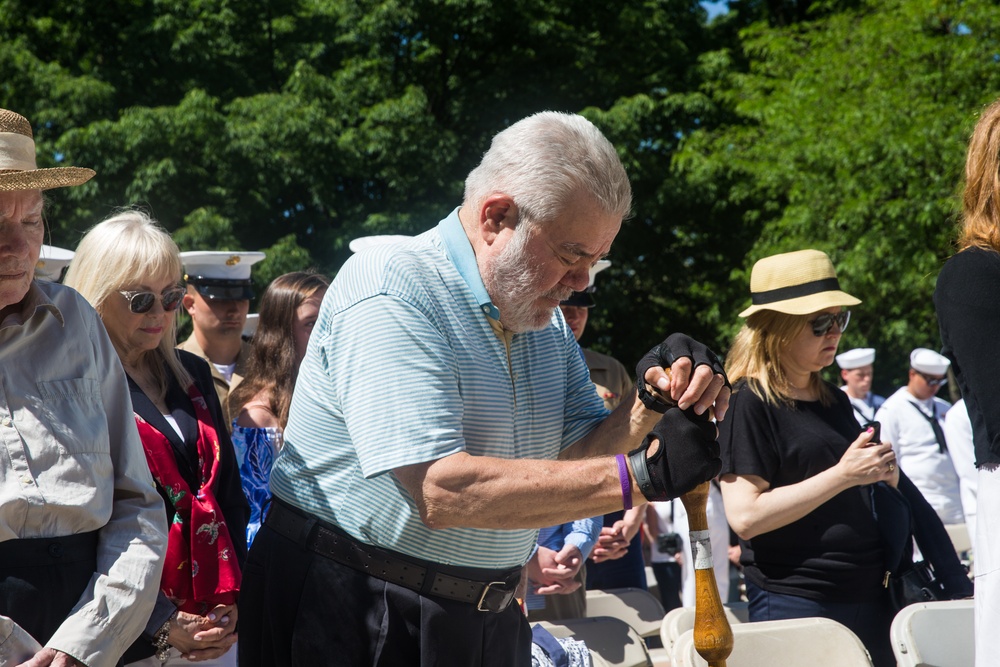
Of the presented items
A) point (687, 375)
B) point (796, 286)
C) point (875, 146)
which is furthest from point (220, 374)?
point (875, 146)

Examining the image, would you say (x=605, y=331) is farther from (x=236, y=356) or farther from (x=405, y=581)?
(x=405, y=581)

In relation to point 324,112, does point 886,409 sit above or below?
below

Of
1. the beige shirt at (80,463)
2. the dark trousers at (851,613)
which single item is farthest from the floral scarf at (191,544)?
the dark trousers at (851,613)

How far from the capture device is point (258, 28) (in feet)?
55.2

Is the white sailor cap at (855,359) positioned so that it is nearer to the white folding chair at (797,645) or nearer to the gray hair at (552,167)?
the white folding chair at (797,645)

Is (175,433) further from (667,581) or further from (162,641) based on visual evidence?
(667,581)

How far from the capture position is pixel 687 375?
6.59 ft

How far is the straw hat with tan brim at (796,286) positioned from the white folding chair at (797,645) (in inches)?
41.5

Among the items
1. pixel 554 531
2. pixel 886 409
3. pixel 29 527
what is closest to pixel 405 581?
pixel 29 527

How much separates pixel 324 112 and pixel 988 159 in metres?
13.1

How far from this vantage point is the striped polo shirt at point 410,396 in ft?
6.12

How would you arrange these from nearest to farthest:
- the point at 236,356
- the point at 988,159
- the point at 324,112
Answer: the point at 988,159 < the point at 236,356 < the point at 324,112

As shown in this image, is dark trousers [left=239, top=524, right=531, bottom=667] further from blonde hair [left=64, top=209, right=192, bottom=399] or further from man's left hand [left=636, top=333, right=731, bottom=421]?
blonde hair [left=64, top=209, right=192, bottom=399]

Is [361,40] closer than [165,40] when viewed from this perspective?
No
